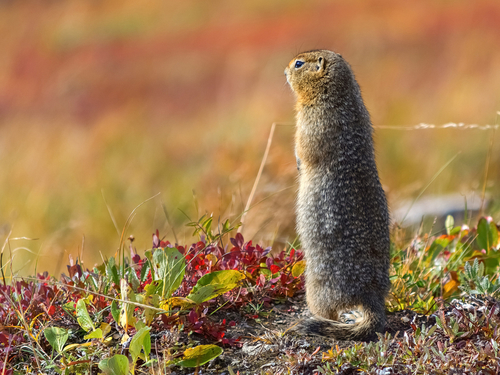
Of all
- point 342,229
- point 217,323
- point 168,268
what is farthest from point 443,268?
point 168,268

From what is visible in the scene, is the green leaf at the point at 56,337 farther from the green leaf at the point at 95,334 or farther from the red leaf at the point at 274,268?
the red leaf at the point at 274,268

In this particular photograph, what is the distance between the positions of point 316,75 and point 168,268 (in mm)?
1927

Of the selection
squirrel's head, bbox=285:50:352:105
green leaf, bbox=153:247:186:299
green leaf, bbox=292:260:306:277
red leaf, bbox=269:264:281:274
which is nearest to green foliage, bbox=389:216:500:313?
green leaf, bbox=292:260:306:277

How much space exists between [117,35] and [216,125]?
41.3 feet

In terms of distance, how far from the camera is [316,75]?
406cm

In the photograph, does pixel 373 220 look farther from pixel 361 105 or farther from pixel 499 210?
pixel 499 210

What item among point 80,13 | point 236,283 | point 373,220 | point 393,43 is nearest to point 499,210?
point 373,220

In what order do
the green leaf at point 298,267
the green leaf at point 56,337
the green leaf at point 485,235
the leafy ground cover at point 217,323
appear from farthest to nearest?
the green leaf at point 485,235 → the green leaf at point 298,267 → the green leaf at point 56,337 → the leafy ground cover at point 217,323

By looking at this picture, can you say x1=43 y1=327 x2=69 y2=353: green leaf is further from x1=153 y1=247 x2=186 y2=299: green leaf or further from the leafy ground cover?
x1=153 y1=247 x2=186 y2=299: green leaf

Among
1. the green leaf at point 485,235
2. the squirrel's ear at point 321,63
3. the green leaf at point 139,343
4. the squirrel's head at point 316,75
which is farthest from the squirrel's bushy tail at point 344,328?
the squirrel's ear at point 321,63

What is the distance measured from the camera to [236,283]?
124 inches

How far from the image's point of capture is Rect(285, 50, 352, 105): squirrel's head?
397 centimetres

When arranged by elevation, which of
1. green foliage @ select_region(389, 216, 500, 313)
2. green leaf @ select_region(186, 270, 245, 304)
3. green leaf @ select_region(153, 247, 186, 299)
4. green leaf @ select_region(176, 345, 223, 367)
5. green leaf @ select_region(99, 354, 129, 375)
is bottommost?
green foliage @ select_region(389, 216, 500, 313)

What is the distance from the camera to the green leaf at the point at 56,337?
8.93 feet
